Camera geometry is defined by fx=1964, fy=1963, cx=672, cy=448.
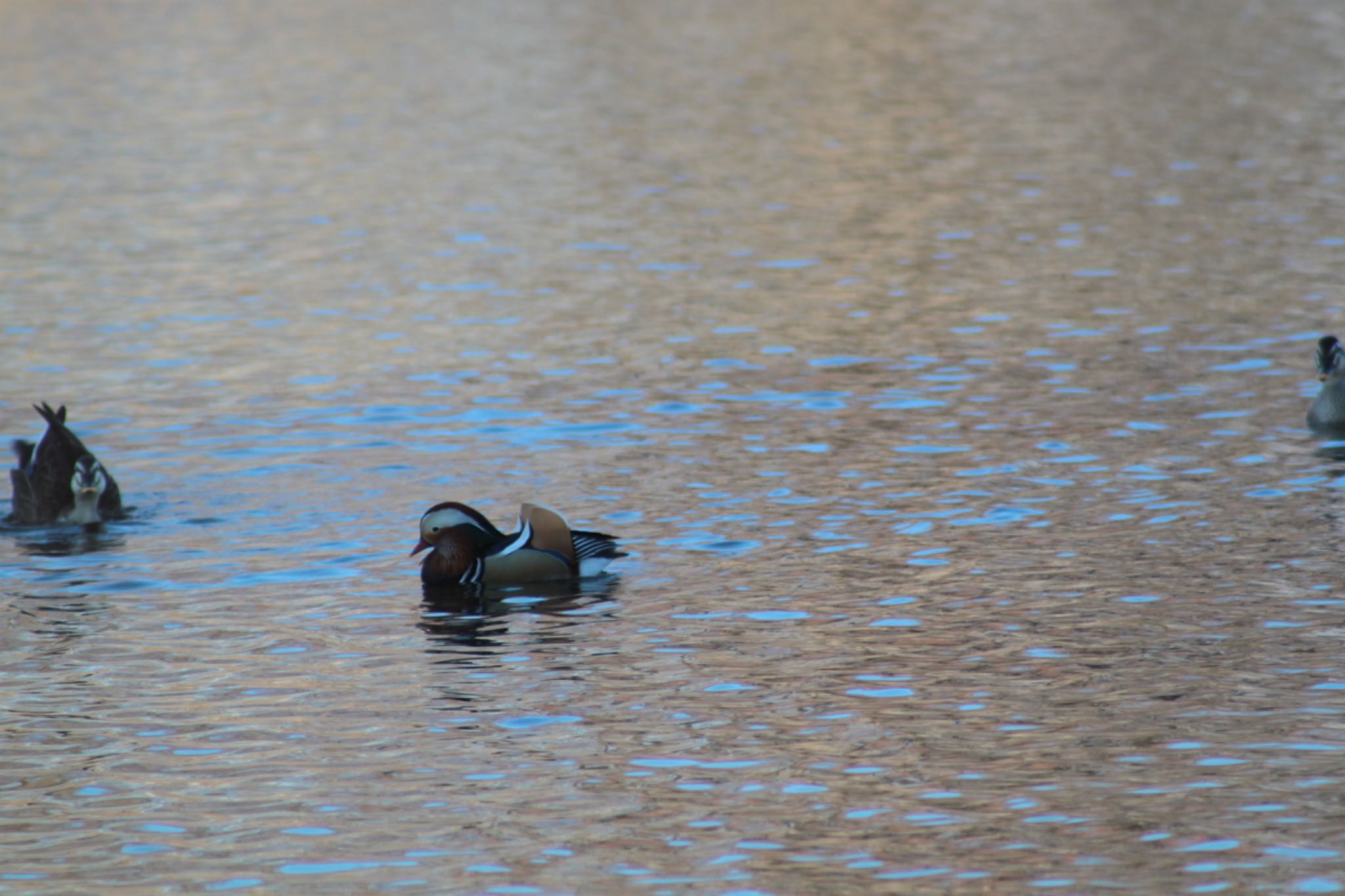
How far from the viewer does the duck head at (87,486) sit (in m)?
16.9

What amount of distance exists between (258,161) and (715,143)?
977 cm

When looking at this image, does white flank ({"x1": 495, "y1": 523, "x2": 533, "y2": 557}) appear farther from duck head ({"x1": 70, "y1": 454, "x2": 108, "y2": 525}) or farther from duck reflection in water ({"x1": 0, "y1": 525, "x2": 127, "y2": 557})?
duck head ({"x1": 70, "y1": 454, "x2": 108, "y2": 525})

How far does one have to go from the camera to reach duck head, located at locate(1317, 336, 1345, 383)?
61.8 feet

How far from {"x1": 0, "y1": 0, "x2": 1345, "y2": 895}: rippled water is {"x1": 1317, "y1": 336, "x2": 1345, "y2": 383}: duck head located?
22.1 inches

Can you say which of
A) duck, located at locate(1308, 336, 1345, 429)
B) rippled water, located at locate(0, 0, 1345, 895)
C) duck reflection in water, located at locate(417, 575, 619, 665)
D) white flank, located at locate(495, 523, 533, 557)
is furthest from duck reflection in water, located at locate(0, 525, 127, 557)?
duck, located at locate(1308, 336, 1345, 429)

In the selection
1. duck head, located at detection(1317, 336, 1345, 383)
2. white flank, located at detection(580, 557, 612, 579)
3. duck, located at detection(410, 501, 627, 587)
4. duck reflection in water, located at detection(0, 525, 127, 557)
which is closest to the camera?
duck, located at detection(410, 501, 627, 587)

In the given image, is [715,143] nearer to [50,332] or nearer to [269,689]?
[50,332]

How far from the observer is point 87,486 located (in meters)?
16.9

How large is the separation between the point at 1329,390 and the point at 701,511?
250 inches

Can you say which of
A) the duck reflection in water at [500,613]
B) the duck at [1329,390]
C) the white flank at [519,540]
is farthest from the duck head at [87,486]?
the duck at [1329,390]

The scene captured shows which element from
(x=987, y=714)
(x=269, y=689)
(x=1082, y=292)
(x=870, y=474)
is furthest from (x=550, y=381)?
(x=987, y=714)

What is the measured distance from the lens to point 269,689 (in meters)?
12.9

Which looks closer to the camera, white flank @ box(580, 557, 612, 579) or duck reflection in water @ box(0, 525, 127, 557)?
white flank @ box(580, 557, 612, 579)

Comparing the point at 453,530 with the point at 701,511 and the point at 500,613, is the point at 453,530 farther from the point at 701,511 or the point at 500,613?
the point at 701,511
